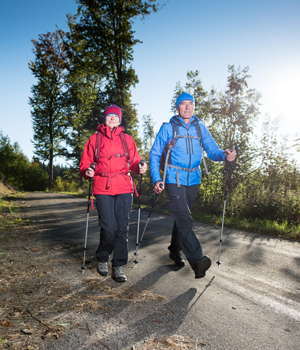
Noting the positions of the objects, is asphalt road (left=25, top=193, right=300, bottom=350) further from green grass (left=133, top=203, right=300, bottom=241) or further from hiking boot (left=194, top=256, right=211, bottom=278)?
green grass (left=133, top=203, right=300, bottom=241)

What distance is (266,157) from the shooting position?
11.2m

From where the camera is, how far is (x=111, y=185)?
12.9 feet

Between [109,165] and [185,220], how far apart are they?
131 centimetres

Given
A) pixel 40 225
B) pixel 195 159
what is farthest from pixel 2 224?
pixel 195 159

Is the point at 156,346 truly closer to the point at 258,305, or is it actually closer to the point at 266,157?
the point at 258,305

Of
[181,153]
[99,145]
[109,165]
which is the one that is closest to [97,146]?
[99,145]

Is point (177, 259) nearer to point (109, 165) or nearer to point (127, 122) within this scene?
point (109, 165)

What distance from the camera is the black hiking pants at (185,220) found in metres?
3.70

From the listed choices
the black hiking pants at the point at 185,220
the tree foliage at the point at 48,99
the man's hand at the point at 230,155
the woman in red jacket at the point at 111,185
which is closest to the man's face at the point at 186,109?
the man's hand at the point at 230,155

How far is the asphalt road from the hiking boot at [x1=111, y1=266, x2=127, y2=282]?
0.10 metres

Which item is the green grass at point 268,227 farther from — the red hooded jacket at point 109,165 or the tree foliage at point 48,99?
the tree foliage at point 48,99

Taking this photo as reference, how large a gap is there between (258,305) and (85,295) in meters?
1.87

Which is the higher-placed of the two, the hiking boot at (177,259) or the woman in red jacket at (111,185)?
the woman in red jacket at (111,185)

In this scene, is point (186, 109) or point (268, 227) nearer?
point (186, 109)
